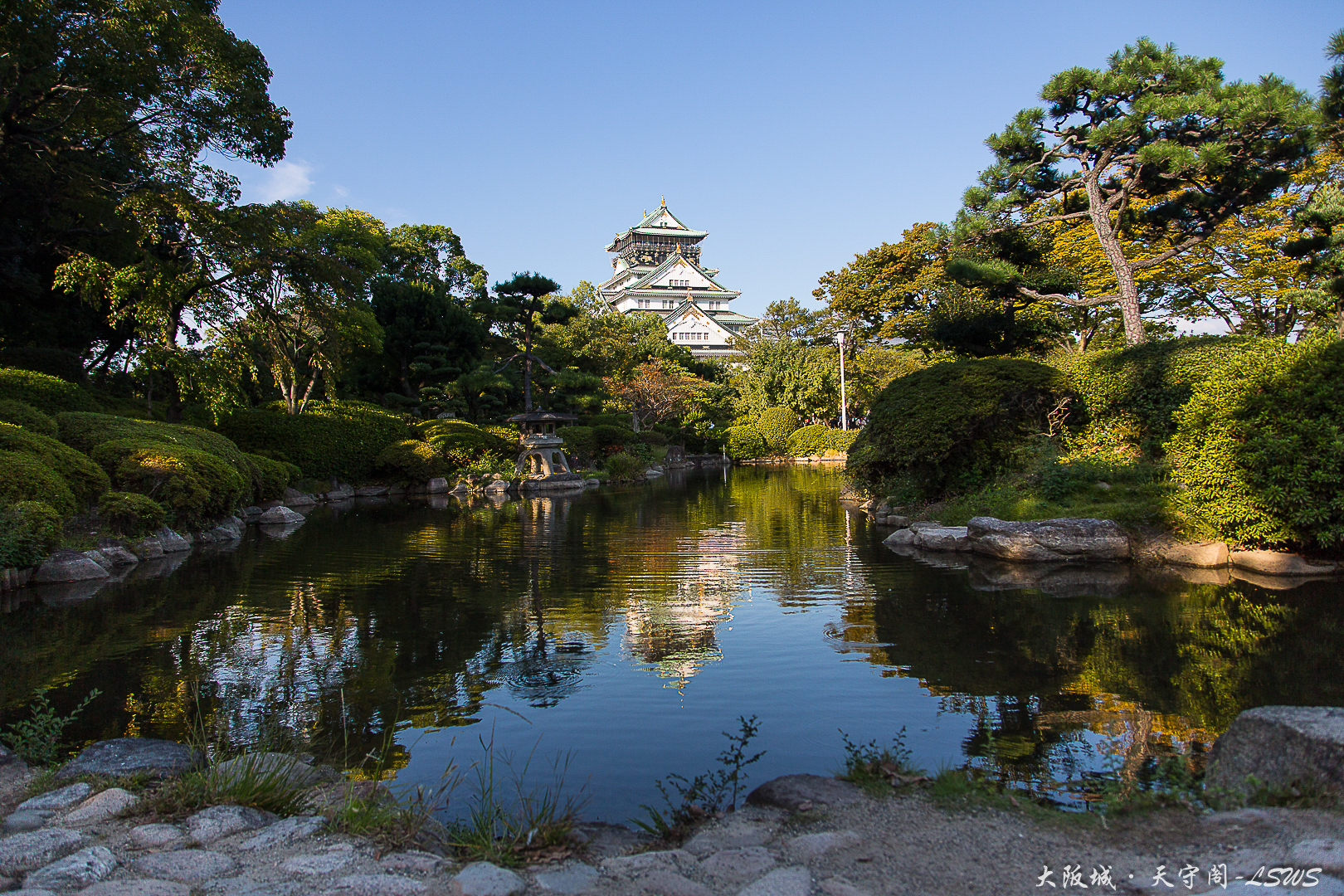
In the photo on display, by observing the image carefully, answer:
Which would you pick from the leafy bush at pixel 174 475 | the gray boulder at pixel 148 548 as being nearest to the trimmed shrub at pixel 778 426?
the leafy bush at pixel 174 475

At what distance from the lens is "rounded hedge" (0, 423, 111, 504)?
32.6 feet

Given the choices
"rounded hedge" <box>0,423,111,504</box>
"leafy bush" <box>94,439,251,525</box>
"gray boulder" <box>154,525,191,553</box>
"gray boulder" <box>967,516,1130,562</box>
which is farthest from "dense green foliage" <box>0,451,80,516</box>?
"gray boulder" <box>967,516,1130,562</box>

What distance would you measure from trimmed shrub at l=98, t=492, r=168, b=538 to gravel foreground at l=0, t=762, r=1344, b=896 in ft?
31.8

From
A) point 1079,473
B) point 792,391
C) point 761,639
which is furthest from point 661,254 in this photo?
point 761,639

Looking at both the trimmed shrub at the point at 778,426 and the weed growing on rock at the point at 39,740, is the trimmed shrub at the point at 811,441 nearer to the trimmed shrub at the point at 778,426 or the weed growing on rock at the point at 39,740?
the trimmed shrub at the point at 778,426

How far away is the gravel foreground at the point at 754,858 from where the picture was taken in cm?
247

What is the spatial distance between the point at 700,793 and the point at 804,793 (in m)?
0.53

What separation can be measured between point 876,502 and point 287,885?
1495cm

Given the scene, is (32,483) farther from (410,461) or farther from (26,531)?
(410,461)

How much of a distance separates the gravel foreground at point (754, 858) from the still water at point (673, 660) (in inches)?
26.7

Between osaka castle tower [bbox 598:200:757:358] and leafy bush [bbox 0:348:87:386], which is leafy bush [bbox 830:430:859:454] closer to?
osaka castle tower [bbox 598:200:757:358]

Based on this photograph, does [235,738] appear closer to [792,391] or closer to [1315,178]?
[1315,178]

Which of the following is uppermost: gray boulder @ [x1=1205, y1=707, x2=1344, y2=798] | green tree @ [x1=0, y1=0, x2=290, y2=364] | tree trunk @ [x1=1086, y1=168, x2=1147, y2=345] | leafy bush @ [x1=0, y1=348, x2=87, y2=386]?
green tree @ [x1=0, y1=0, x2=290, y2=364]

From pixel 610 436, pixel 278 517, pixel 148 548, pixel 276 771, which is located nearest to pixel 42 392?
pixel 278 517
